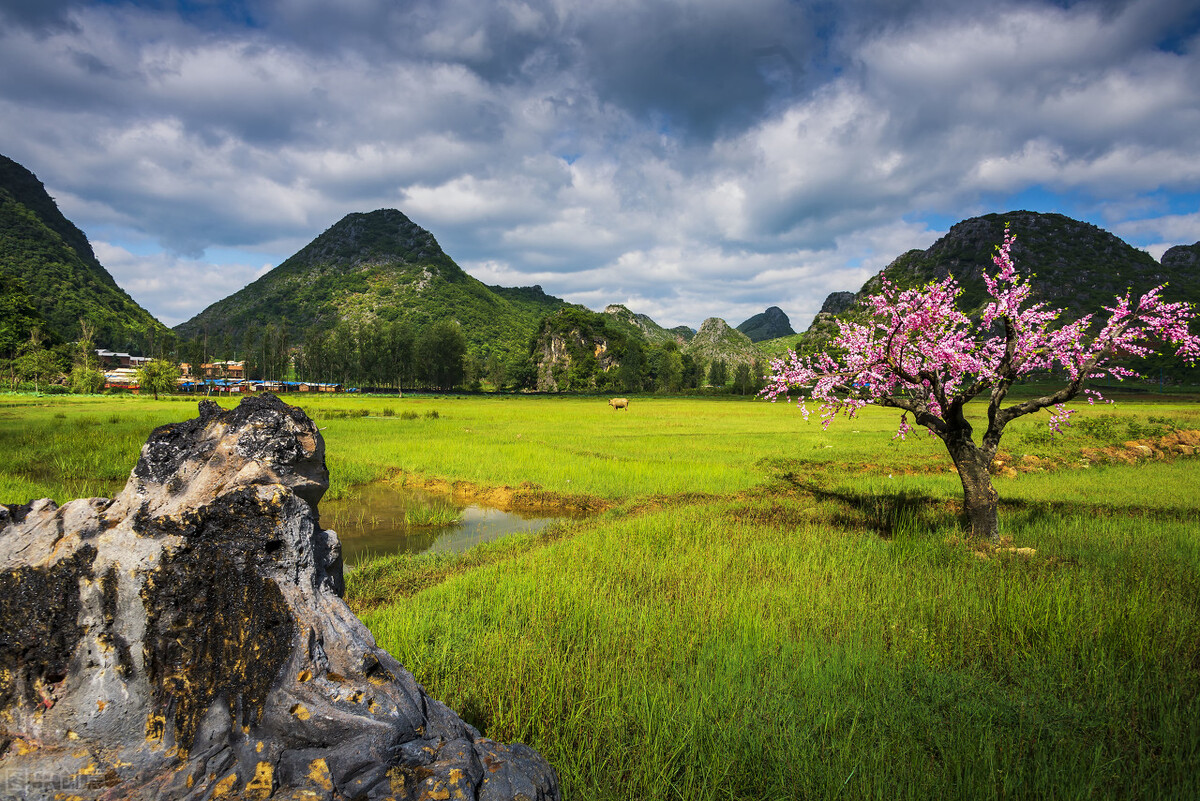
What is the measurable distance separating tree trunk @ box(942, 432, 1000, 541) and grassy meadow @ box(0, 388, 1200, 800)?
35 centimetres

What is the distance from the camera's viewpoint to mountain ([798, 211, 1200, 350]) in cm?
12688

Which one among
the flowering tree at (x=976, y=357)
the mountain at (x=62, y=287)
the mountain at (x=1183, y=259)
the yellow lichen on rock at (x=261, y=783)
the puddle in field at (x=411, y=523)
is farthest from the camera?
the mountain at (x=1183, y=259)

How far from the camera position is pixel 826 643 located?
496 centimetres

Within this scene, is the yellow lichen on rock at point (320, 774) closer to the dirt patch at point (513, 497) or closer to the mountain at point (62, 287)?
the dirt patch at point (513, 497)

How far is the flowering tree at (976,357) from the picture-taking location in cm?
802

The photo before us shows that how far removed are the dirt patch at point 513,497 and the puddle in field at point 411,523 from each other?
442 millimetres

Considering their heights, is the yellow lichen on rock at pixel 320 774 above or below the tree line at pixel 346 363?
below

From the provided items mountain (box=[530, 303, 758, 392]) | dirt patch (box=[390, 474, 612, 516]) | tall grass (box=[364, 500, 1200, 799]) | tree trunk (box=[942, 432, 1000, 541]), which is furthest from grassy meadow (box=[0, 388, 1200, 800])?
mountain (box=[530, 303, 758, 392])

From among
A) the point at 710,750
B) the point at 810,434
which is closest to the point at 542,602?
the point at 710,750

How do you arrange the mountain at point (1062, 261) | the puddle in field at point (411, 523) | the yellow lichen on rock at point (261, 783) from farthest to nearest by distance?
the mountain at point (1062, 261) < the puddle in field at point (411, 523) < the yellow lichen on rock at point (261, 783)

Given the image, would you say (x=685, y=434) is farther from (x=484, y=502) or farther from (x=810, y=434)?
(x=484, y=502)

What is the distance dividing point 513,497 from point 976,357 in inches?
426

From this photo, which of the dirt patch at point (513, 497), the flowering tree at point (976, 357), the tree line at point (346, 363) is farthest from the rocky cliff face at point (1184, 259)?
the dirt patch at point (513, 497)

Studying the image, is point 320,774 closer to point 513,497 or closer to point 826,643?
point 826,643
